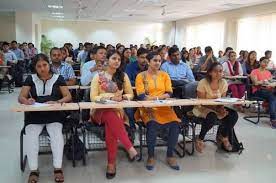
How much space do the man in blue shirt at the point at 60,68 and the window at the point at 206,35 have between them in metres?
10.2

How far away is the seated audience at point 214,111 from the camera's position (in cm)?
373

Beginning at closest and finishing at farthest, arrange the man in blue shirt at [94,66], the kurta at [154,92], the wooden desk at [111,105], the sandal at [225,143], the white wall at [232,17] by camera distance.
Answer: the wooden desk at [111,105]
the kurta at [154,92]
the sandal at [225,143]
the man in blue shirt at [94,66]
the white wall at [232,17]

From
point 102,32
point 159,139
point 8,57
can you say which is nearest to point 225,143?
point 159,139

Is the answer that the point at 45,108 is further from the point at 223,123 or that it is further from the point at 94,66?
the point at 223,123

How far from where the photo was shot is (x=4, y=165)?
3381 millimetres

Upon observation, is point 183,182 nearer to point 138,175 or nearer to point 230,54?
point 138,175

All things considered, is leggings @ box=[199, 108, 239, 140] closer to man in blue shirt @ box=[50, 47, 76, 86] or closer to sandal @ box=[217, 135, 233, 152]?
sandal @ box=[217, 135, 233, 152]

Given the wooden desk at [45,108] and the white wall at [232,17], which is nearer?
the wooden desk at [45,108]

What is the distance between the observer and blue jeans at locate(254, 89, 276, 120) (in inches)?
211

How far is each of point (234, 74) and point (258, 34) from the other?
5.53 metres

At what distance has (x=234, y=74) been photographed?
652cm

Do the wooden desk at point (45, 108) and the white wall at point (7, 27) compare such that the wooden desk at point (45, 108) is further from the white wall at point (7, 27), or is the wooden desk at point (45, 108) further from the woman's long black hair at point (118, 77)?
the white wall at point (7, 27)

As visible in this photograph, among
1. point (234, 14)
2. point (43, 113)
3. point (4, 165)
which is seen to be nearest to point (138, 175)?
point (43, 113)

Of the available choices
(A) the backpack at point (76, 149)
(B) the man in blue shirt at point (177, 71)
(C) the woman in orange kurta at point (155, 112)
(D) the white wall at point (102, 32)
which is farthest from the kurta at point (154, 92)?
(D) the white wall at point (102, 32)
